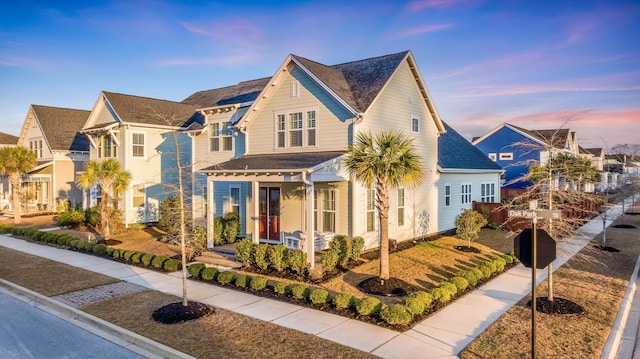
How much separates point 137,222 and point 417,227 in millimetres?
16719

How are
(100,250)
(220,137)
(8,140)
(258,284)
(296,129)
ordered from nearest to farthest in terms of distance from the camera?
(258,284) → (100,250) → (296,129) → (220,137) → (8,140)

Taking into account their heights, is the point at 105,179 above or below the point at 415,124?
below

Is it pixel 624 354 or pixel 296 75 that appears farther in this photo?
pixel 296 75

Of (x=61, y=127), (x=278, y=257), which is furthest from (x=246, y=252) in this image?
(x=61, y=127)

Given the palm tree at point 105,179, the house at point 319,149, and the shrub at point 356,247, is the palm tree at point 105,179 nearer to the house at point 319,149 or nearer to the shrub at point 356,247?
the house at point 319,149

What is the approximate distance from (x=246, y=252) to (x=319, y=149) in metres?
5.48

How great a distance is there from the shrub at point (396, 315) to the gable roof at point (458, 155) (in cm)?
1364

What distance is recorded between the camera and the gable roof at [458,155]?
2416 centimetres

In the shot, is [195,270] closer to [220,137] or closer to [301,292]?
[301,292]

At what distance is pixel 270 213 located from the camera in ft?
64.7

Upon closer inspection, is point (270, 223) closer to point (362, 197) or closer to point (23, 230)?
point (362, 197)

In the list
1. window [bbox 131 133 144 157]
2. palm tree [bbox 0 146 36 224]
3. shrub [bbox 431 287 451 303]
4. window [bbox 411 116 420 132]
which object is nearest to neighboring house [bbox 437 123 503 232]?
window [bbox 411 116 420 132]

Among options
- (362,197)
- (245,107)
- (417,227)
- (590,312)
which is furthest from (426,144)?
(590,312)

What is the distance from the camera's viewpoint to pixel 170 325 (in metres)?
10.0
